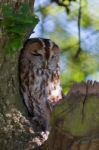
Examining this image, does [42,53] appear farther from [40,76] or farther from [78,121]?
[78,121]

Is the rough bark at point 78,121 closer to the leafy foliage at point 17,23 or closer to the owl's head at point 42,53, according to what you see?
the leafy foliage at point 17,23

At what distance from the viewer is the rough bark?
5.97ft

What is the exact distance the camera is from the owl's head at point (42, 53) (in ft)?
8.95

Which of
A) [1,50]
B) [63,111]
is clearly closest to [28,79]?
[1,50]

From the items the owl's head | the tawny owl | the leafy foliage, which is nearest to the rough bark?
the leafy foliage

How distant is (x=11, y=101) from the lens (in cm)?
216

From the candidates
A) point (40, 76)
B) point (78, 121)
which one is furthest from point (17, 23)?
point (40, 76)

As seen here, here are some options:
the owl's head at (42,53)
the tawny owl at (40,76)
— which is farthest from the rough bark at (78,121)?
the owl's head at (42,53)

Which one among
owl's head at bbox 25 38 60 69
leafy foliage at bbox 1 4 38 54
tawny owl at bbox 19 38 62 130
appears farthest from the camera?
owl's head at bbox 25 38 60 69

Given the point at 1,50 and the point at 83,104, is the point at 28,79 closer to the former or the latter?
the point at 1,50

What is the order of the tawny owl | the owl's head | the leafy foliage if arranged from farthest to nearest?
the owl's head
the tawny owl
the leafy foliage

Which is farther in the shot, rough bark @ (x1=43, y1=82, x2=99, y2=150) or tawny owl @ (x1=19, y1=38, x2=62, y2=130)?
tawny owl @ (x1=19, y1=38, x2=62, y2=130)

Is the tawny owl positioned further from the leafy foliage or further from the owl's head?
the leafy foliage

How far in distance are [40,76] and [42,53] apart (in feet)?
0.41
